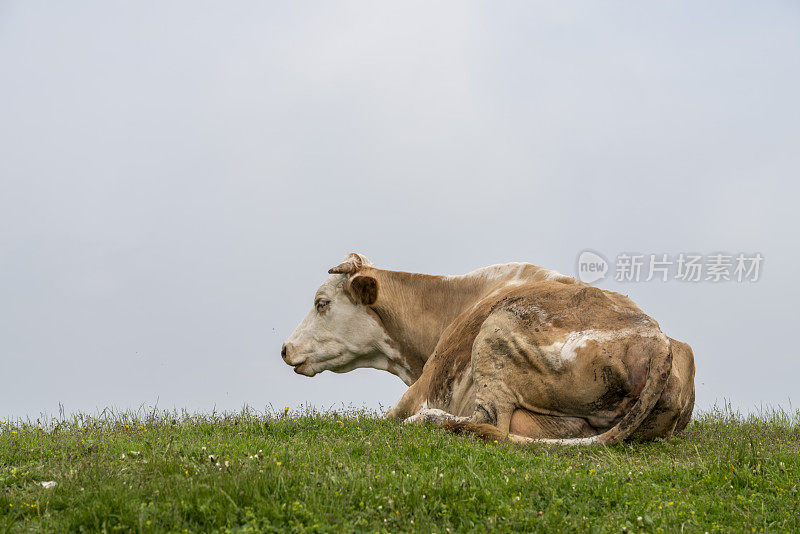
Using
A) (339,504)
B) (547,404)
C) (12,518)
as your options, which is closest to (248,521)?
(339,504)

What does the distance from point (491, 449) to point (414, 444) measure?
2.44ft

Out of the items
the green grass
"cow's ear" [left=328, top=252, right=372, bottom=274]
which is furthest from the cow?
"cow's ear" [left=328, top=252, right=372, bottom=274]

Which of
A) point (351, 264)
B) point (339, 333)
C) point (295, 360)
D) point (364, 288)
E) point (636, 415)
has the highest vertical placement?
point (351, 264)

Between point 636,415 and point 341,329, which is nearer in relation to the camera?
point 636,415

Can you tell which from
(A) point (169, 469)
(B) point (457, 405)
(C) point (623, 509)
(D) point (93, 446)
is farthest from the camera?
(B) point (457, 405)

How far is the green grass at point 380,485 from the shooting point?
4.91 meters

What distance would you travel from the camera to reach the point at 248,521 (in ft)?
15.6

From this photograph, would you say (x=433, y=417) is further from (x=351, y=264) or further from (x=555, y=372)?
(x=351, y=264)

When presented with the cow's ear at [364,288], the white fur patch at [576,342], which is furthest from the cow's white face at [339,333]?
the white fur patch at [576,342]

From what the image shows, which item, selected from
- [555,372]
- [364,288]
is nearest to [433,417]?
[555,372]

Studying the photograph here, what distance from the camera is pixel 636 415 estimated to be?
811cm

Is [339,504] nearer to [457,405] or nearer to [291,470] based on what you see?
[291,470]

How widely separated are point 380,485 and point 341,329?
7245 mm

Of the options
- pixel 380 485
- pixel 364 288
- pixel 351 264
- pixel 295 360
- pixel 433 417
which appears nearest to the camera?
pixel 380 485
